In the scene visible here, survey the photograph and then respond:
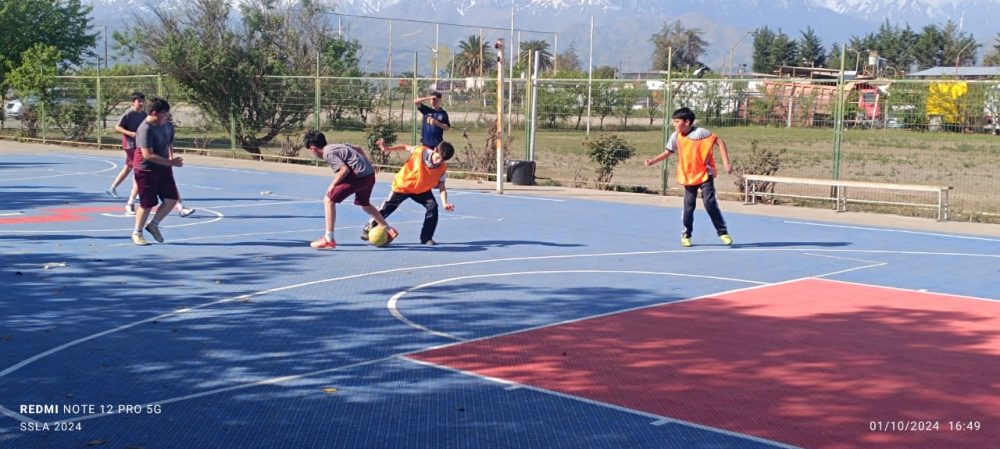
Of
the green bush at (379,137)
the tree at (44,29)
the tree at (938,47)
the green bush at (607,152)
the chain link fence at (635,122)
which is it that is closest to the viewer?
the chain link fence at (635,122)

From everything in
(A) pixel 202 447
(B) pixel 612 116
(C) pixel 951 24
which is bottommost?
(A) pixel 202 447

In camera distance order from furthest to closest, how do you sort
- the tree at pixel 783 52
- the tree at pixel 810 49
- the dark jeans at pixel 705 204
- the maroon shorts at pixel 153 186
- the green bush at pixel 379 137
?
the tree at pixel 810 49 < the tree at pixel 783 52 < the green bush at pixel 379 137 < the dark jeans at pixel 705 204 < the maroon shorts at pixel 153 186

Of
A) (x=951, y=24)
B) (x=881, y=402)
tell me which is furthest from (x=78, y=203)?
(x=951, y=24)

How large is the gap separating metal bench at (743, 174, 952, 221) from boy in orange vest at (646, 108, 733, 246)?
16.4 ft

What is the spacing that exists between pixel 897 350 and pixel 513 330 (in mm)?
3131

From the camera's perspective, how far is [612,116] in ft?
83.2

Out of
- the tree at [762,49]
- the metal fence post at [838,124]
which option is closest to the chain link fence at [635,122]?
the metal fence post at [838,124]

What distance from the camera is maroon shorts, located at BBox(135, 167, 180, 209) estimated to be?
13.5 meters

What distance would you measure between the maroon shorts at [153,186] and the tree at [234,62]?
15.8 metres

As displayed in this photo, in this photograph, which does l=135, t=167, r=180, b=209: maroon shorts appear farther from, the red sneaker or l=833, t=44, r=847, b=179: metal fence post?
l=833, t=44, r=847, b=179: metal fence post

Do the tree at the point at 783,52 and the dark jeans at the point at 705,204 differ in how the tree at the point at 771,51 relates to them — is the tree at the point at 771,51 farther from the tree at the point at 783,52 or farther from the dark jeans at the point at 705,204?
the dark jeans at the point at 705,204

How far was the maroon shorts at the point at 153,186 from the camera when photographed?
13523 mm

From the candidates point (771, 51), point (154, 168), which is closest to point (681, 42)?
point (771, 51)

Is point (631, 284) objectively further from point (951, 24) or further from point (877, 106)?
point (951, 24)
